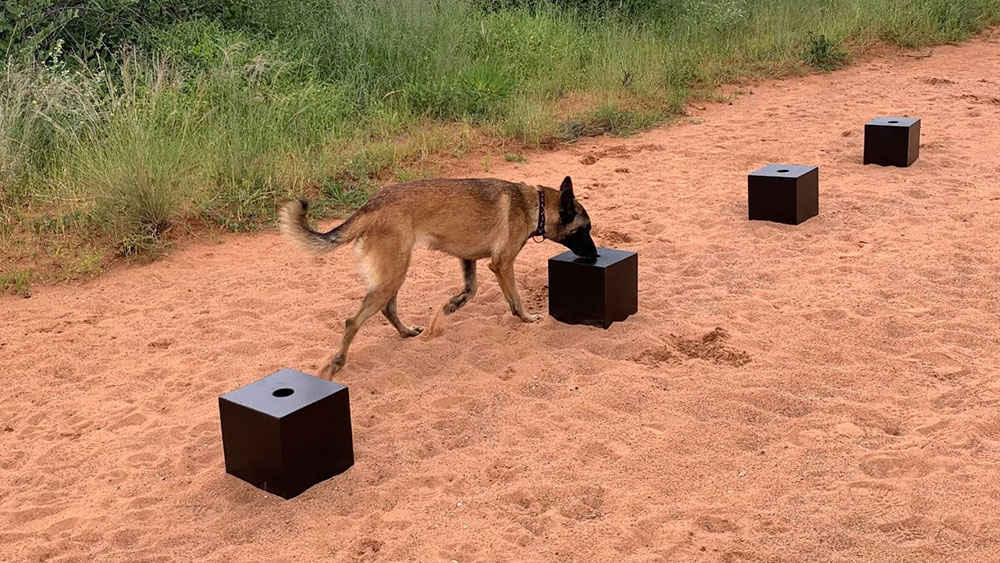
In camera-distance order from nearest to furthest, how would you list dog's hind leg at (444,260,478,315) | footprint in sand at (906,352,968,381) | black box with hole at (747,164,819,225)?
footprint in sand at (906,352,968,381) → dog's hind leg at (444,260,478,315) → black box with hole at (747,164,819,225)

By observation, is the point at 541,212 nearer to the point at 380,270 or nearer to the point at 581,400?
the point at 380,270

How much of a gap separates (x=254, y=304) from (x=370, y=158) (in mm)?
3237

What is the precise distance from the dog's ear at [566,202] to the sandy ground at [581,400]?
717 mm

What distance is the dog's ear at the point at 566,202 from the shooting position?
6.12 metres

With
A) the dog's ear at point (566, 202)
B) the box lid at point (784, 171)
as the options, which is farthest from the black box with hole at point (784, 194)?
the dog's ear at point (566, 202)

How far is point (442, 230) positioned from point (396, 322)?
0.75 metres

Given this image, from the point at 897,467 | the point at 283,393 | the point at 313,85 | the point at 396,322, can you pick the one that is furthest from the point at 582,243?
the point at 313,85

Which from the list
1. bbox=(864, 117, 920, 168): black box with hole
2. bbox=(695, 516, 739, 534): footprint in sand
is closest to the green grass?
bbox=(695, 516, 739, 534): footprint in sand

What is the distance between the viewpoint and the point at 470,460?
478 cm

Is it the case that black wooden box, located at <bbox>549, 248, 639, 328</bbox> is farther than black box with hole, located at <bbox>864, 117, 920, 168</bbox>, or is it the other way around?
black box with hole, located at <bbox>864, 117, 920, 168</bbox>

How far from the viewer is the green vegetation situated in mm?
8383

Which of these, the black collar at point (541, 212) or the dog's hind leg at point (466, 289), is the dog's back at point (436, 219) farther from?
the dog's hind leg at point (466, 289)

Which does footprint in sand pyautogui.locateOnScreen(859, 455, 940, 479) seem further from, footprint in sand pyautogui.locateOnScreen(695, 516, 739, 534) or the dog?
the dog

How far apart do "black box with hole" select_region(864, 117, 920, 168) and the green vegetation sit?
9.38 feet
